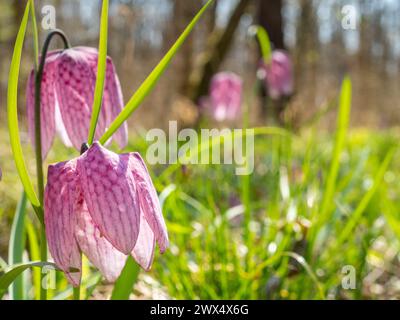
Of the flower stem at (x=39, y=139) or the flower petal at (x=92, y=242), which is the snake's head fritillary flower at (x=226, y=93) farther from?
the flower petal at (x=92, y=242)

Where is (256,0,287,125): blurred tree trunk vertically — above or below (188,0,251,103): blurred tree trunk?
above

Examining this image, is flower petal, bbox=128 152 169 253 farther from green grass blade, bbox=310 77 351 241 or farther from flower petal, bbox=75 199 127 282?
green grass blade, bbox=310 77 351 241

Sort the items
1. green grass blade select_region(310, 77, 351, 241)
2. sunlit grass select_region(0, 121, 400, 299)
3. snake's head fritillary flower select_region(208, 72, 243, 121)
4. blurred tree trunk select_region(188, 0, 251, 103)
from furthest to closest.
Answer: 1. blurred tree trunk select_region(188, 0, 251, 103)
2. snake's head fritillary flower select_region(208, 72, 243, 121)
3. sunlit grass select_region(0, 121, 400, 299)
4. green grass blade select_region(310, 77, 351, 241)

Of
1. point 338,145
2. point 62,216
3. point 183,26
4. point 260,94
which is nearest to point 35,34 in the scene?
point 62,216

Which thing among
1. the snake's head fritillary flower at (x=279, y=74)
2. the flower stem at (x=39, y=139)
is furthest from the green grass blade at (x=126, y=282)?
the snake's head fritillary flower at (x=279, y=74)

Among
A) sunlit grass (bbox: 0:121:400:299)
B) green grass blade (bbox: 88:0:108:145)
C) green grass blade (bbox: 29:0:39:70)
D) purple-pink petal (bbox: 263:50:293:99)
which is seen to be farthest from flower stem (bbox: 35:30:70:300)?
purple-pink petal (bbox: 263:50:293:99)

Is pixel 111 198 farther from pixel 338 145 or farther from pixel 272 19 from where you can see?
pixel 272 19

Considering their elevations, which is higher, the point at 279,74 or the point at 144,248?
the point at 279,74
